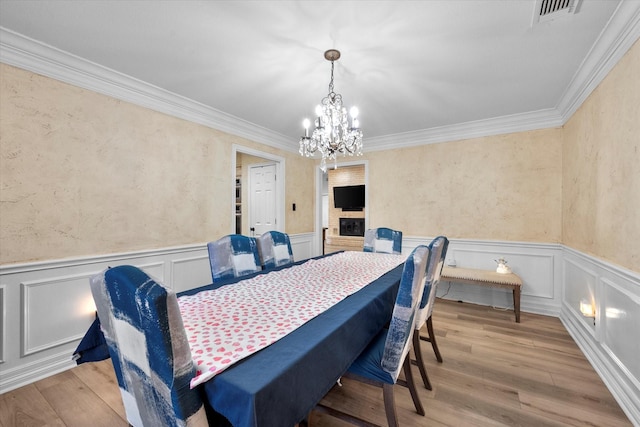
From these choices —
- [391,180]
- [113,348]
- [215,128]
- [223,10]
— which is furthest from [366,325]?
[391,180]

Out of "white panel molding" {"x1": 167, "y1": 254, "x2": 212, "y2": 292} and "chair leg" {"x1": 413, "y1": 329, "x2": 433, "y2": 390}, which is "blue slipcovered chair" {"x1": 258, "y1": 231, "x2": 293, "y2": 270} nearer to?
"white panel molding" {"x1": 167, "y1": 254, "x2": 212, "y2": 292}

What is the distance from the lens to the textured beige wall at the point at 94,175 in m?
2.04

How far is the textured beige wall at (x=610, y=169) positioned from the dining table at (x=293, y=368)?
1802 mm

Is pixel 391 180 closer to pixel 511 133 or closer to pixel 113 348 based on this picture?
pixel 511 133

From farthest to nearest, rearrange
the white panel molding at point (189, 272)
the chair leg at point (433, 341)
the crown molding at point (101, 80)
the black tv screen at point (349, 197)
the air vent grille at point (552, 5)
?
the black tv screen at point (349, 197)
the white panel molding at point (189, 272)
the chair leg at point (433, 341)
the crown molding at point (101, 80)
the air vent grille at point (552, 5)

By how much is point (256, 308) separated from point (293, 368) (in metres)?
0.55

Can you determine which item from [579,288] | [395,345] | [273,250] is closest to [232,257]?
[273,250]

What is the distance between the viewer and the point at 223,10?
172 cm

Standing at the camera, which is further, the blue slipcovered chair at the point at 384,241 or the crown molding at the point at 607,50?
the blue slipcovered chair at the point at 384,241

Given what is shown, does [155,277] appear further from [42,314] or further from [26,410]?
[42,314]

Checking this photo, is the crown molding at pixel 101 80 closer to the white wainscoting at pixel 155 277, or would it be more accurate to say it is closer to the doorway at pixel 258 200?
the doorway at pixel 258 200

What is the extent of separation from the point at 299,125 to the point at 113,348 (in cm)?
346

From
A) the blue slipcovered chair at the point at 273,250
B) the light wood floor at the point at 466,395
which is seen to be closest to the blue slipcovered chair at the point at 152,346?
the light wood floor at the point at 466,395

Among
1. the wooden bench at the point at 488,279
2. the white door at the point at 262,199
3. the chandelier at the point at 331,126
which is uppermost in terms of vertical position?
the chandelier at the point at 331,126
